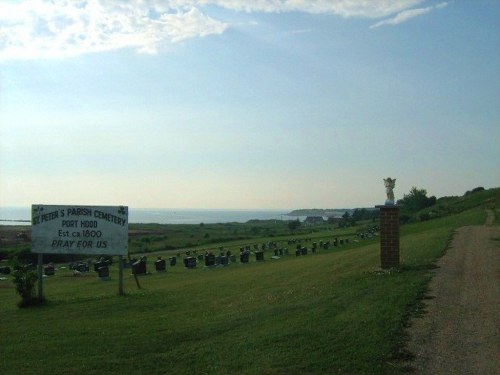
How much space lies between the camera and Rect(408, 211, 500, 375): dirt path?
6.68m

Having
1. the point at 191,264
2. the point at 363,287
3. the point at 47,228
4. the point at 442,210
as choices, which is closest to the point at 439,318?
the point at 363,287

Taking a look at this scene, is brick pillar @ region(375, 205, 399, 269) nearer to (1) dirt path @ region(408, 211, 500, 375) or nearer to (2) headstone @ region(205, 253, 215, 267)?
(1) dirt path @ region(408, 211, 500, 375)

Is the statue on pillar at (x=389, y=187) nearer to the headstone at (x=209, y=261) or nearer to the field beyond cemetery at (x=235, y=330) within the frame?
the field beyond cemetery at (x=235, y=330)

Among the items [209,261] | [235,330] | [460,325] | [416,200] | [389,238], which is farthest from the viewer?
[416,200]

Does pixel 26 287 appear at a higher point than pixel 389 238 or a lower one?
lower

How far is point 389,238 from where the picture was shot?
13.7 m

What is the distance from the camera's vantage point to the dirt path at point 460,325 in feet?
21.9

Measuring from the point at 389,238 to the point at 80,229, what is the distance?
9.31m

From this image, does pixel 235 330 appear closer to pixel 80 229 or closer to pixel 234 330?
pixel 234 330

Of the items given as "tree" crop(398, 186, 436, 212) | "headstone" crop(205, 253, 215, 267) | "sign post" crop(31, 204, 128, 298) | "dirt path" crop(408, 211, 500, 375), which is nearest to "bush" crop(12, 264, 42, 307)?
"sign post" crop(31, 204, 128, 298)

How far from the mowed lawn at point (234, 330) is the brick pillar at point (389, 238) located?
34cm

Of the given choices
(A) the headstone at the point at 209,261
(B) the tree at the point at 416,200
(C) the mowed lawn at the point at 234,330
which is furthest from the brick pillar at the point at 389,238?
(B) the tree at the point at 416,200

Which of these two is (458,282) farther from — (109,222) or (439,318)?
(109,222)

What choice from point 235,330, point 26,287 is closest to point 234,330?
point 235,330
